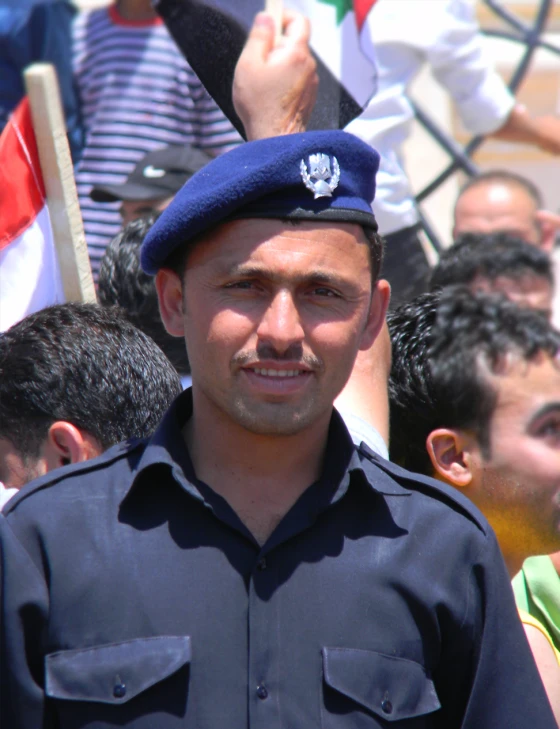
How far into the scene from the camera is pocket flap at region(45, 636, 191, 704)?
1643 millimetres

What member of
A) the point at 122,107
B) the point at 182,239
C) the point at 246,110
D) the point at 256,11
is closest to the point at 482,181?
the point at 122,107

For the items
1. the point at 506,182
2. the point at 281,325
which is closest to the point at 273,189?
the point at 281,325

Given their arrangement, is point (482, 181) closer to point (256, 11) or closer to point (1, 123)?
point (1, 123)

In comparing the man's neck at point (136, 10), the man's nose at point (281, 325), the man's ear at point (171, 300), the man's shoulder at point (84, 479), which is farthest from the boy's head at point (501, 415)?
the man's neck at point (136, 10)

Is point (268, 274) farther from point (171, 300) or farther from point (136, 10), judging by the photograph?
point (136, 10)

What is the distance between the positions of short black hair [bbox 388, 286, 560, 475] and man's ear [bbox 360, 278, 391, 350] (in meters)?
0.13

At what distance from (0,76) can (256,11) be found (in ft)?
7.81

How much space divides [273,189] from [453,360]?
44cm

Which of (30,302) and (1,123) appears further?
(1,123)

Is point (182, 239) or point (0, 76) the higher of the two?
point (182, 239)

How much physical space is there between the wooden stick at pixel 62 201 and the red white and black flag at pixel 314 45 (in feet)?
1.11

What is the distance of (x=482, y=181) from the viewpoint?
16.5 feet

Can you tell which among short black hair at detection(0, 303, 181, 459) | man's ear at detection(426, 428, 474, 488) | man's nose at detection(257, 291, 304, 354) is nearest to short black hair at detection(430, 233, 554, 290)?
man's ear at detection(426, 428, 474, 488)

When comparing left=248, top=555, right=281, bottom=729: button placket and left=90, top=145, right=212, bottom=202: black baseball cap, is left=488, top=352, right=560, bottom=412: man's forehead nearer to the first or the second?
left=248, top=555, right=281, bottom=729: button placket
